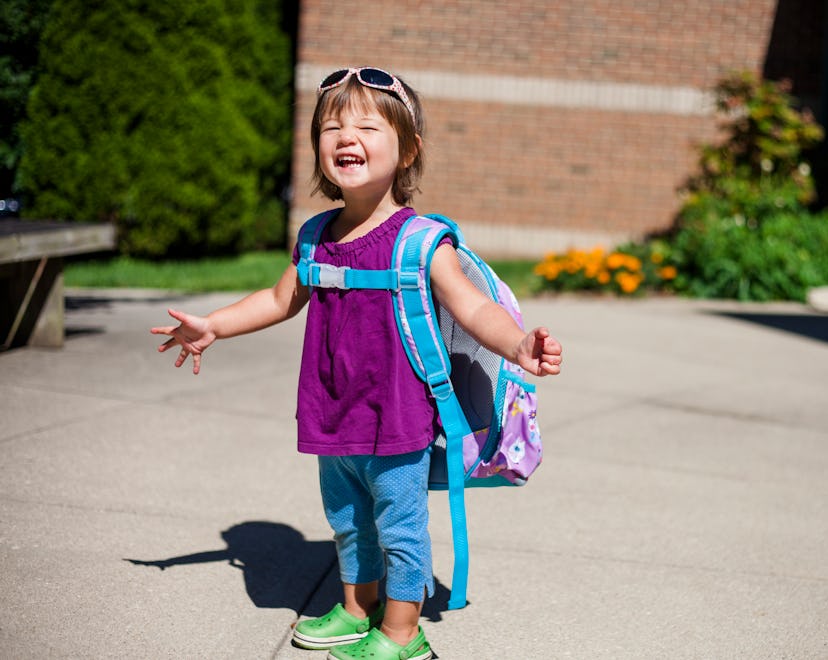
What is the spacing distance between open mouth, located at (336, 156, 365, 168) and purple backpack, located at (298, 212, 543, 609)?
202 millimetres

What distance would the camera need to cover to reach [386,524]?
2.84 metres

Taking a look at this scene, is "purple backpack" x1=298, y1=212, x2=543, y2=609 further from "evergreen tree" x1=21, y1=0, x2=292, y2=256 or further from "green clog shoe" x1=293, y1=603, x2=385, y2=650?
"evergreen tree" x1=21, y1=0, x2=292, y2=256

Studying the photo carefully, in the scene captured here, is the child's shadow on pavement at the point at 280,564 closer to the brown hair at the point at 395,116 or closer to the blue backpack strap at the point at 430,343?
the blue backpack strap at the point at 430,343

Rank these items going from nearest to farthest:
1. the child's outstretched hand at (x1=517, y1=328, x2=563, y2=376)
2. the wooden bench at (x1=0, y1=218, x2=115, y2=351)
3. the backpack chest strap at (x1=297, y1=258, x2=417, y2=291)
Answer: the child's outstretched hand at (x1=517, y1=328, x2=563, y2=376) → the backpack chest strap at (x1=297, y1=258, x2=417, y2=291) → the wooden bench at (x1=0, y1=218, x2=115, y2=351)

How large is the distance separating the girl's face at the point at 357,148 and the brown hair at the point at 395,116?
0.06 feet

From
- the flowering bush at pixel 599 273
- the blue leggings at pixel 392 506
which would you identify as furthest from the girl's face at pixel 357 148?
the flowering bush at pixel 599 273

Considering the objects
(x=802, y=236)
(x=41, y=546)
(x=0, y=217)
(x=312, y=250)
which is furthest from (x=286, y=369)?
(x=802, y=236)

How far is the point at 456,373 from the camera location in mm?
2996

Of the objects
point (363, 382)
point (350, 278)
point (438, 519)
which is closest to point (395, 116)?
point (350, 278)

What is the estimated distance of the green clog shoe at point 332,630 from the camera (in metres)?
2.99

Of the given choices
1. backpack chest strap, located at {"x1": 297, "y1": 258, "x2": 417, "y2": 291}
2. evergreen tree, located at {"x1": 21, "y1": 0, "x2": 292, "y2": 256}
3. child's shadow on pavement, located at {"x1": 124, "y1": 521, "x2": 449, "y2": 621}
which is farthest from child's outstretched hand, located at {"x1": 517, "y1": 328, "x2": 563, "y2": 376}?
evergreen tree, located at {"x1": 21, "y1": 0, "x2": 292, "y2": 256}

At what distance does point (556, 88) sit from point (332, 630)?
1114 cm

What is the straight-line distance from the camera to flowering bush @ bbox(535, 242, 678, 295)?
33.7 feet

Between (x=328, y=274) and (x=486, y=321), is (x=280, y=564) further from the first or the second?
(x=486, y=321)
